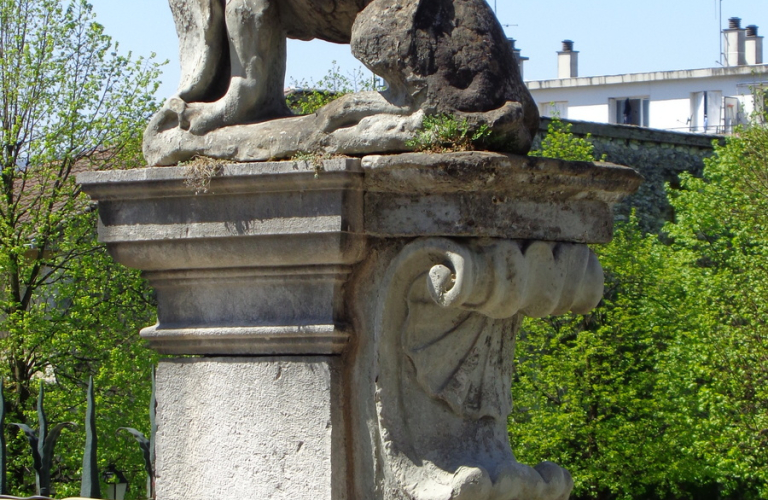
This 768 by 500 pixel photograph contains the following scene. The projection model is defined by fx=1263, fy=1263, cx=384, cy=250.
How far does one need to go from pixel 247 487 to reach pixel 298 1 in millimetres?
1486

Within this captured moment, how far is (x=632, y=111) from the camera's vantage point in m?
42.1

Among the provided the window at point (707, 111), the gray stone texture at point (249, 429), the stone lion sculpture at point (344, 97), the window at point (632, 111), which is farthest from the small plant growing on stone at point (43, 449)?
the window at point (632, 111)

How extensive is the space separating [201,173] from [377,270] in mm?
589

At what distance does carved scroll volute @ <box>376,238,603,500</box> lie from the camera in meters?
3.48

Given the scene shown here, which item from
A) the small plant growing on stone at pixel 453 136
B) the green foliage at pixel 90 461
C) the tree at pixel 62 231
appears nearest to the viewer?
the small plant growing on stone at pixel 453 136

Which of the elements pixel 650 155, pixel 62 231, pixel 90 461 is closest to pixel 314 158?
pixel 90 461

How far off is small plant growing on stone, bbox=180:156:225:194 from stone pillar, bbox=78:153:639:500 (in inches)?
0.6

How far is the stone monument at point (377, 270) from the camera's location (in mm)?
3436

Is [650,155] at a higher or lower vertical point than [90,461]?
higher

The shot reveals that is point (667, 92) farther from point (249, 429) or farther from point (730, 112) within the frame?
point (249, 429)

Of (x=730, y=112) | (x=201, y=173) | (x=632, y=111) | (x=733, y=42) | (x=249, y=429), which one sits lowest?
(x=249, y=429)

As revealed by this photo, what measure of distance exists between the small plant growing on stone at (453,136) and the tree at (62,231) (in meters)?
14.5

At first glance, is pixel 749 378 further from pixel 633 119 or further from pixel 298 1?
pixel 633 119

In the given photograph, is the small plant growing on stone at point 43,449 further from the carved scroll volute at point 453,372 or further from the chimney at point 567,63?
the chimney at point 567,63
